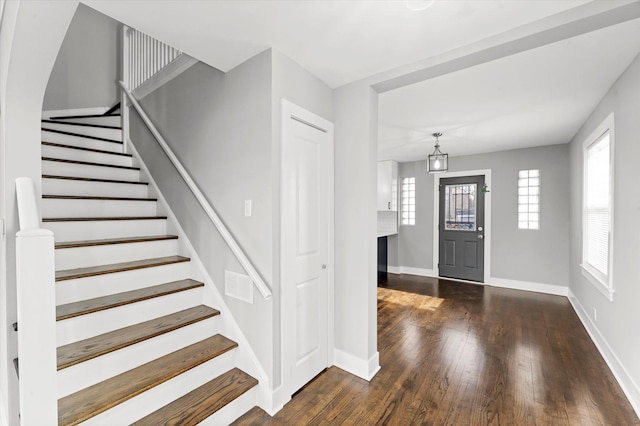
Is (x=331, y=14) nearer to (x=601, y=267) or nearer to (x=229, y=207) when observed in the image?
(x=229, y=207)

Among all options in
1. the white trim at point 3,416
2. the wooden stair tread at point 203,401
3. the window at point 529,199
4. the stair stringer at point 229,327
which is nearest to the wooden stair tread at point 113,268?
the stair stringer at point 229,327

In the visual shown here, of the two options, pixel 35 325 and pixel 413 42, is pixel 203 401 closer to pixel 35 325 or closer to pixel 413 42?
pixel 35 325

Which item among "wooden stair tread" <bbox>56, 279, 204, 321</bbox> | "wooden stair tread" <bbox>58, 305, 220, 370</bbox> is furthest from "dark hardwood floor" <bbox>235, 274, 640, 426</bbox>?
"wooden stair tread" <bbox>56, 279, 204, 321</bbox>

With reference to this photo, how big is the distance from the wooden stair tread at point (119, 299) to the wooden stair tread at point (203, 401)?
0.69m

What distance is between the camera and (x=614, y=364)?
2.48 m

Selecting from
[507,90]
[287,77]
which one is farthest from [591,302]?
[287,77]

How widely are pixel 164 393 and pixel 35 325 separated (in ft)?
2.90

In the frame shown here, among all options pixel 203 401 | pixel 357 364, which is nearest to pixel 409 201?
pixel 357 364

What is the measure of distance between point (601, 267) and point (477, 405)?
2.23 meters

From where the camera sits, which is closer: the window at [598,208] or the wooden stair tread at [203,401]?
the wooden stair tread at [203,401]

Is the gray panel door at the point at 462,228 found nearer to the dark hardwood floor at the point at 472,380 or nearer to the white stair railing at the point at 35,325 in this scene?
the dark hardwood floor at the point at 472,380

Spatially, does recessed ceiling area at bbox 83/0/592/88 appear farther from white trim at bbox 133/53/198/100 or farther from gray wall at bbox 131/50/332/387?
white trim at bbox 133/53/198/100

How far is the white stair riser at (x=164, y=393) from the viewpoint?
5.06 ft

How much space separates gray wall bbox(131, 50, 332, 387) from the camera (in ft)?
6.63
